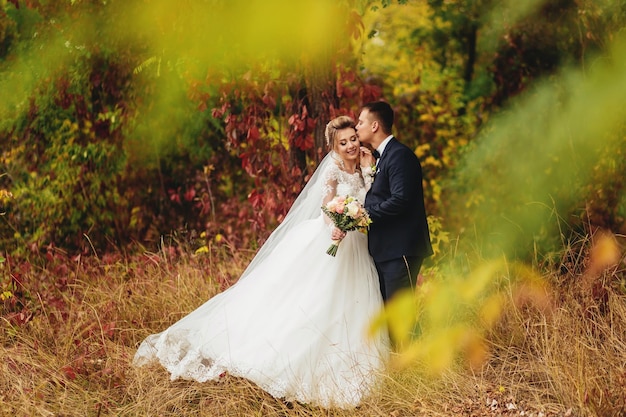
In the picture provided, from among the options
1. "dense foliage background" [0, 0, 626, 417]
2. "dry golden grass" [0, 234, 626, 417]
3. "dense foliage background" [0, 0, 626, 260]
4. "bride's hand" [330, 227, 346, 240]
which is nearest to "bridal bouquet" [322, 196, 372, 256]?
"bride's hand" [330, 227, 346, 240]

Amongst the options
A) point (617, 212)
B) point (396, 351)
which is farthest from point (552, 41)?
point (396, 351)

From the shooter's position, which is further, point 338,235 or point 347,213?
point 338,235

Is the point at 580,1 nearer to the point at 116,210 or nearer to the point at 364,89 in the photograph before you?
the point at 364,89

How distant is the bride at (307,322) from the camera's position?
4508mm

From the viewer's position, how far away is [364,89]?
5.97 metres

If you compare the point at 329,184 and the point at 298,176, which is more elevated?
the point at 329,184

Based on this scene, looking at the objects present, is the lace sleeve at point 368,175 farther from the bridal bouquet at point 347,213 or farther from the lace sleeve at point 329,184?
the bridal bouquet at point 347,213

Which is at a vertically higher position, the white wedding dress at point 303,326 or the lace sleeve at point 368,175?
the lace sleeve at point 368,175

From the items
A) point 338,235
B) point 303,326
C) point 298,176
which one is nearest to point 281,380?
point 303,326

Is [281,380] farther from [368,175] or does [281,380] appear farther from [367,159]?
[367,159]

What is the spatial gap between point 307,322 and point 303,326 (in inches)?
1.4

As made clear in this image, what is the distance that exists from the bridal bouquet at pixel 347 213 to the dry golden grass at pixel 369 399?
92 centimetres

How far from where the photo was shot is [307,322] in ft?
15.1

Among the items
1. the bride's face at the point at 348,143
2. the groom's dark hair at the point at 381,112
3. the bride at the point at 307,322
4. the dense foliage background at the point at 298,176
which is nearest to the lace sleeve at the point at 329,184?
the bride at the point at 307,322
